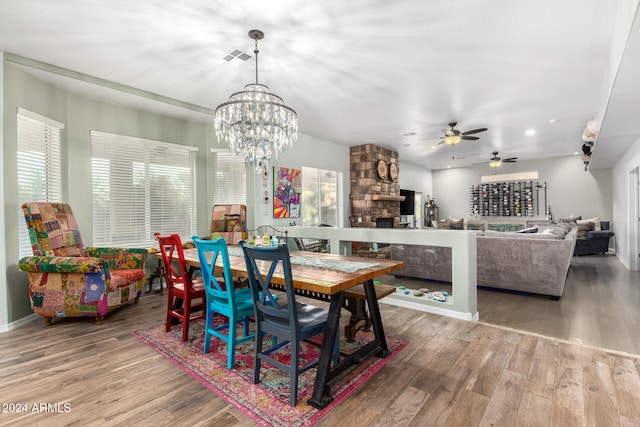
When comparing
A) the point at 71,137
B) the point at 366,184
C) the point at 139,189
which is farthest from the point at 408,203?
the point at 71,137

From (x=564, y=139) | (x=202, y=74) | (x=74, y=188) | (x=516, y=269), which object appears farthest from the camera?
(x=564, y=139)

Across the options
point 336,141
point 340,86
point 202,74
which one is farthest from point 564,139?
point 202,74

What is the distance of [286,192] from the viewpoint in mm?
5902

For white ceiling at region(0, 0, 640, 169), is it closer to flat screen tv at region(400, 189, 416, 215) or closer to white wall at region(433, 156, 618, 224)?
white wall at region(433, 156, 618, 224)

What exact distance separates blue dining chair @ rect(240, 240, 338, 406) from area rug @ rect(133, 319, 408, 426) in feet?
0.31

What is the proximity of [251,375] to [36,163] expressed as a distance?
3.39 metres

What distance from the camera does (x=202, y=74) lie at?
11.6 ft

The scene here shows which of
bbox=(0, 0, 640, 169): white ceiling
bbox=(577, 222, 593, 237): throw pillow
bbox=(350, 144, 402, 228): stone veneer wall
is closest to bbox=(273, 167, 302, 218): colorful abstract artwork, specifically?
bbox=(0, 0, 640, 169): white ceiling

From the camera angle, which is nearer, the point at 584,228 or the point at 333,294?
the point at 333,294

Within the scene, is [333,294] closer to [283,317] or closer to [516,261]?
[283,317]

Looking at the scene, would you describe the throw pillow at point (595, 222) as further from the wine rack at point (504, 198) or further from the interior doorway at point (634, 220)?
the interior doorway at point (634, 220)

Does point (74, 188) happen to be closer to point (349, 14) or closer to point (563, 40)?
point (349, 14)

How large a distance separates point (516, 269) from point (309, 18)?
12.7ft

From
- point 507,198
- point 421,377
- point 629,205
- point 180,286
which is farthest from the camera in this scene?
point 507,198
